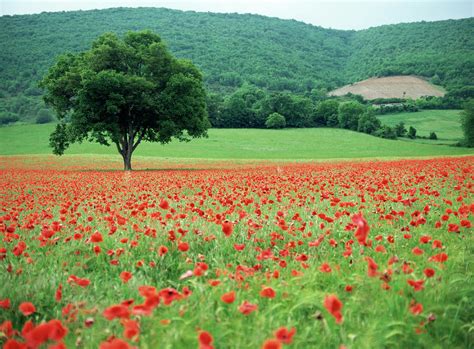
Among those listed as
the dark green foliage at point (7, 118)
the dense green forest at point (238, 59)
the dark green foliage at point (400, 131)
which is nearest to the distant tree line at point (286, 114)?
the dense green forest at point (238, 59)

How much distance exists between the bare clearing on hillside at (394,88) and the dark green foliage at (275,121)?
46342mm

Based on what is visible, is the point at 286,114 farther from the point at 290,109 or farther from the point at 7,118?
the point at 7,118

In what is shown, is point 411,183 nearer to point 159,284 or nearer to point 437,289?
point 437,289

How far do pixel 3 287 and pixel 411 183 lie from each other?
9.04m

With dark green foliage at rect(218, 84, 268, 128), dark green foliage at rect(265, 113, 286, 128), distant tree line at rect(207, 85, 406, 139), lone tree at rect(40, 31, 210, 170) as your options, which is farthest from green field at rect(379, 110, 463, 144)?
lone tree at rect(40, 31, 210, 170)

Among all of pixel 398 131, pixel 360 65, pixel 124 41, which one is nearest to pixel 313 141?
pixel 398 131

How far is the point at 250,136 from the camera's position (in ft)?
219

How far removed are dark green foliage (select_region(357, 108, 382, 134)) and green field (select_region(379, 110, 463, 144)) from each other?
634cm

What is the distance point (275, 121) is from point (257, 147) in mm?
27592

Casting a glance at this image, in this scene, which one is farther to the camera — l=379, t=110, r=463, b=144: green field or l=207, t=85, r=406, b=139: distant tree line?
l=207, t=85, r=406, b=139: distant tree line

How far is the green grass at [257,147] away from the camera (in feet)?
158

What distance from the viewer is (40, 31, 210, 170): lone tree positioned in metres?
25.6

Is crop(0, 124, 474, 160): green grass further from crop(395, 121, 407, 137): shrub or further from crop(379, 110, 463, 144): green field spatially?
crop(379, 110, 463, 144): green field

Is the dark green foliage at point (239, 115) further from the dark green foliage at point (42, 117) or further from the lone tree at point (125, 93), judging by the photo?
the lone tree at point (125, 93)
